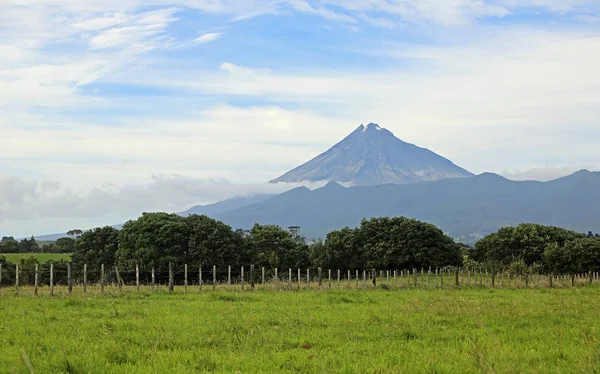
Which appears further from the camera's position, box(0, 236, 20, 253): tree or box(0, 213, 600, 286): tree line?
box(0, 236, 20, 253): tree

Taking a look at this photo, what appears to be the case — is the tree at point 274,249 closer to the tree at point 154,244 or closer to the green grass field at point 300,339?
the tree at point 154,244

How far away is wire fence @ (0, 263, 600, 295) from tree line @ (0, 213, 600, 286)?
4.70 ft

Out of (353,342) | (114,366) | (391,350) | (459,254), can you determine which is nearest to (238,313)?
(353,342)

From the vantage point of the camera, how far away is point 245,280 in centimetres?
4744

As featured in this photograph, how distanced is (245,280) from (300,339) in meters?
35.3

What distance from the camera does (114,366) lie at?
372 inches

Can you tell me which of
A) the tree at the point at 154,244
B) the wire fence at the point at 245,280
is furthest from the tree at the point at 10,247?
the tree at the point at 154,244

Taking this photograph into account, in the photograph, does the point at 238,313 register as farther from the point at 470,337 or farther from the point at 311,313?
the point at 470,337

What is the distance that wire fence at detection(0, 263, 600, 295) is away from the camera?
105 feet

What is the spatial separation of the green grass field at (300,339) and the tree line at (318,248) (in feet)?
137

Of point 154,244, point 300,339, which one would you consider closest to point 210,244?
point 154,244

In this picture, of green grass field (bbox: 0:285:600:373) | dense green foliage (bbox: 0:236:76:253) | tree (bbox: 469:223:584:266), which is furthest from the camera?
dense green foliage (bbox: 0:236:76:253)

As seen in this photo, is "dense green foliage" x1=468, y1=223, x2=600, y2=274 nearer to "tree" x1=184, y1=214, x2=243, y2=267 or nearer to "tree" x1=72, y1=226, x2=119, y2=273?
"tree" x1=184, y1=214, x2=243, y2=267

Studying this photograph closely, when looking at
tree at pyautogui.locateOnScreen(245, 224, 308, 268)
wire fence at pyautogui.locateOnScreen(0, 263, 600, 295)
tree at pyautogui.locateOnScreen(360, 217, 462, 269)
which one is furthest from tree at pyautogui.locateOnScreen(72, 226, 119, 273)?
tree at pyautogui.locateOnScreen(360, 217, 462, 269)
